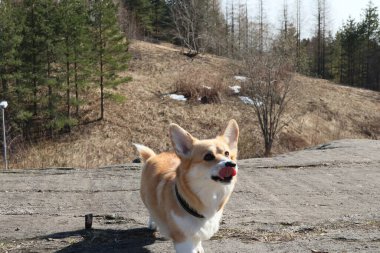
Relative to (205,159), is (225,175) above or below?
below

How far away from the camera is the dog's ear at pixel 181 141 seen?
12.2 ft

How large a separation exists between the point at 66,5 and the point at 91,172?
17.5 meters

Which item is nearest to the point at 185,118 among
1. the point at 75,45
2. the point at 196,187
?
the point at 75,45

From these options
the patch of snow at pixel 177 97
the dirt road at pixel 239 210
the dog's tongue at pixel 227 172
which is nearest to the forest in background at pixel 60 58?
the patch of snow at pixel 177 97

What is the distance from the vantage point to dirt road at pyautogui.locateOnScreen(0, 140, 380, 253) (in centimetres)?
468

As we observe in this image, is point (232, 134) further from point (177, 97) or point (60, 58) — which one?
point (177, 97)

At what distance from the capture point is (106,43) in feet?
84.2

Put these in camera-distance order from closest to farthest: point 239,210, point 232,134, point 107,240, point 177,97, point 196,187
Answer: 1. point 196,187
2. point 232,134
3. point 107,240
4. point 239,210
5. point 177,97

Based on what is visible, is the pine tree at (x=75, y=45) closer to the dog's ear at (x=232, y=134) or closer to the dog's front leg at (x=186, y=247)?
the dog's ear at (x=232, y=134)

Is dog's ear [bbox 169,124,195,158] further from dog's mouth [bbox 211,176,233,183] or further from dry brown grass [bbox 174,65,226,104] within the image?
dry brown grass [bbox 174,65,226,104]

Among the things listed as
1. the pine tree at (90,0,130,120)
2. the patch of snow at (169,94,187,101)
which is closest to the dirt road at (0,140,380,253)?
the pine tree at (90,0,130,120)

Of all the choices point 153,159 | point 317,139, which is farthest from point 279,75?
point 153,159

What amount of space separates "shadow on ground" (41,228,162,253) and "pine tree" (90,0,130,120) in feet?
68.1

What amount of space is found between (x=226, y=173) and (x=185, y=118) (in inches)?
922
